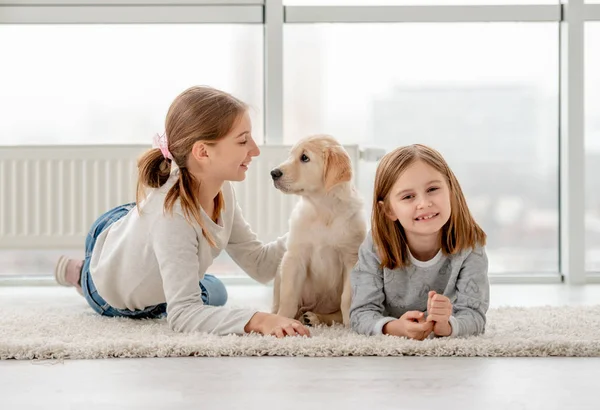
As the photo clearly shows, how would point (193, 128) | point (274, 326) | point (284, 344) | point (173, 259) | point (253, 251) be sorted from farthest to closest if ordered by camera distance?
1. point (253, 251)
2. point (193, 128)
3. point (173, 259)
4. point (274, 326)
5. point (284, 344)

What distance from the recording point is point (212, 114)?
215 centimetres

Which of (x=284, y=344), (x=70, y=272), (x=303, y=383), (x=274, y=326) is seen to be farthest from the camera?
(x=70, y=272)

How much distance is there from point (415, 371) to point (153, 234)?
829 millimetres

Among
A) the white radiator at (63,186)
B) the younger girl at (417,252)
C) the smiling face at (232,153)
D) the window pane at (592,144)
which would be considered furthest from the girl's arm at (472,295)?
the window pane at (592,144)

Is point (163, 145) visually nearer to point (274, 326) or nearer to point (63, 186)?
point (274, 326)

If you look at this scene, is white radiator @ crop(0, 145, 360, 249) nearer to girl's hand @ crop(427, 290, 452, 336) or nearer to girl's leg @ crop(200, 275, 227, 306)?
girl's leg @ crop(200, 275, 227, 306)

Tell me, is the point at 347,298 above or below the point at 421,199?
below

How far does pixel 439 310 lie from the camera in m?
1.85

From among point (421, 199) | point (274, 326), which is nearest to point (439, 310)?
point (421, 199)

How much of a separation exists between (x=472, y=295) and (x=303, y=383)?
632 millimetres

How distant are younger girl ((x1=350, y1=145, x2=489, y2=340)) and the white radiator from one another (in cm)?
144

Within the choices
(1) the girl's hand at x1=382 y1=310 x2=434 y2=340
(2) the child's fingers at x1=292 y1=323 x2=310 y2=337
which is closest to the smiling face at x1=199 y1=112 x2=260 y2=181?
(2) the child's fingers at x1=292 y1=323 x2=310 y2=337

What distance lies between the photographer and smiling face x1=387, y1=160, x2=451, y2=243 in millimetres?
1964

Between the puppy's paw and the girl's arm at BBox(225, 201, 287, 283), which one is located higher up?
the girl's arm at BBox(225, 201, 287, 283)
